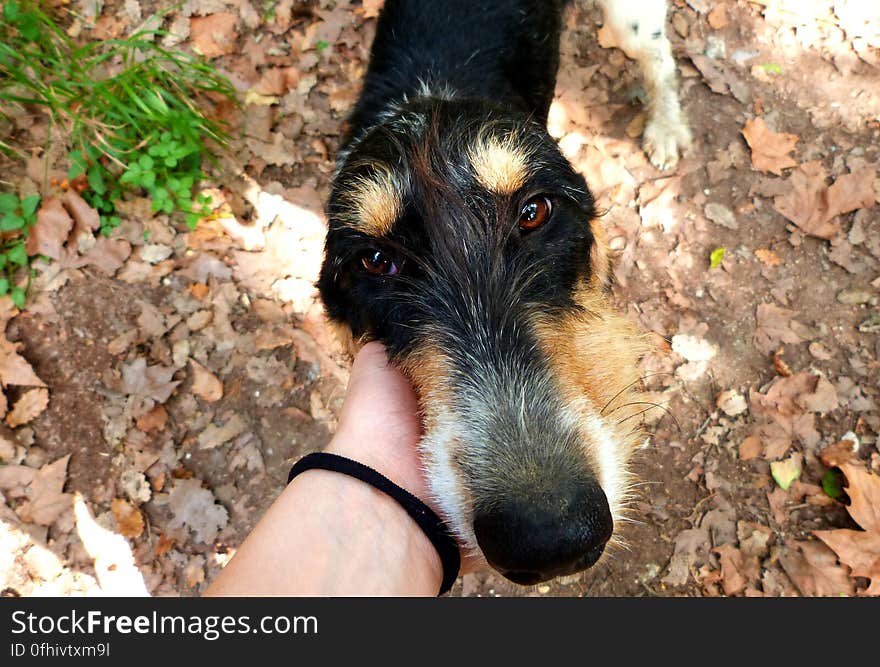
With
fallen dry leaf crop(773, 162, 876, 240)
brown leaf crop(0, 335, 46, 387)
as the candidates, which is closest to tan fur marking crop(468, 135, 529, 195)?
fallen dry leaf crop(773, 162, 876, 240)

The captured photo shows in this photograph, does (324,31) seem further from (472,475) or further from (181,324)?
(472,475)

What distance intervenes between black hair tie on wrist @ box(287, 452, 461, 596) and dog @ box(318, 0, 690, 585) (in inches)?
9.1

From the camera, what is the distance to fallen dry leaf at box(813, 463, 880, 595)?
442 cm

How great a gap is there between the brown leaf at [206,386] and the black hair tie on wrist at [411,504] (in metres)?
2.92

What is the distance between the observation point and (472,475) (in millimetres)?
2480

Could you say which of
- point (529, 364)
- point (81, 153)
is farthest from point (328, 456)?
point (81, 153)

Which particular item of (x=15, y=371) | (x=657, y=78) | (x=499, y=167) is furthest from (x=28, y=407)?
(x=657, y=78)

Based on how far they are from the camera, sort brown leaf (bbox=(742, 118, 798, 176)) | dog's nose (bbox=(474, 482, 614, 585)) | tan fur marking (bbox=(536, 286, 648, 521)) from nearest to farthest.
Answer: dog's nose (bbox=(474, 482, 614, 585)) < tan fur marking (bbox=(536, 286, 648, 521)) < brown leaf (bbox=(742, 118, 798, 176))

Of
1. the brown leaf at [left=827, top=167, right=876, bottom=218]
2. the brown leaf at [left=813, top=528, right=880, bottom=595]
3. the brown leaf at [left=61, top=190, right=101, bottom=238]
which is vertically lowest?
the brown leaf at [left=813, top=528, right=880, bottom=595]

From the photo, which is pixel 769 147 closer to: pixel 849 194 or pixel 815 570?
pixel 849 194

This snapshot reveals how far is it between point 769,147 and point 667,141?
39.5 inches

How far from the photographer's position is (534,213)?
3.24 meters

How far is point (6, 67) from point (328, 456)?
5.27m

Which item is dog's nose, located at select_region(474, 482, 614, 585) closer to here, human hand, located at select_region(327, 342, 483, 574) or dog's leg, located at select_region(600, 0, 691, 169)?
human hand, located at select_region(327, 342, 483, 574)
